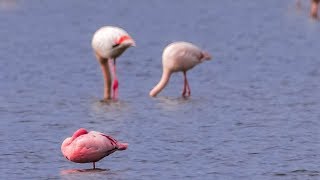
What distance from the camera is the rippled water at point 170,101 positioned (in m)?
11.7

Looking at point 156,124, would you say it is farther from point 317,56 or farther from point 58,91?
point 317,56

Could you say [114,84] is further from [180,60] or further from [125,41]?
[180,60]

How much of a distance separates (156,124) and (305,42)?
9.99 meters

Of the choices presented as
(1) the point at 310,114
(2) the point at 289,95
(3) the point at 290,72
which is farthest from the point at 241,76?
(1) the point at 310,114

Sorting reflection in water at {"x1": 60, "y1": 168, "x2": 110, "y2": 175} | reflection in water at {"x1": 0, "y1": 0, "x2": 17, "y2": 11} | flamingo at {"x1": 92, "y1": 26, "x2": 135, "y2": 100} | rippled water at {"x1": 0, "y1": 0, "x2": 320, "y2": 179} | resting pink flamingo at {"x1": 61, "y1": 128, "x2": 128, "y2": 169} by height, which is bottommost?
reflection in water at {"x1": 60, "y1": 168, "x2": 110, "y2": 175}

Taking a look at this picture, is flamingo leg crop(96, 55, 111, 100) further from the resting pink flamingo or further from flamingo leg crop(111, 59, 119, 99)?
the resting pink flamingo

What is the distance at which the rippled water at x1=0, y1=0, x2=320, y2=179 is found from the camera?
1173 centimetres

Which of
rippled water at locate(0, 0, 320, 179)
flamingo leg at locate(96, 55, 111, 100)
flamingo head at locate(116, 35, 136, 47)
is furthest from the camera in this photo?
flamingo leg at locate(96, 55, 111, 100)

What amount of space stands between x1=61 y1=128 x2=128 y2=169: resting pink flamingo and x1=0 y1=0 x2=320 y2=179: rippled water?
0.48 feet

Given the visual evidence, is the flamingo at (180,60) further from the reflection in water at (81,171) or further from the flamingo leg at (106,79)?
the reflection in water at (81,171)

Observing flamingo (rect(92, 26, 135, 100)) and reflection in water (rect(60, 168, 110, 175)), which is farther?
flamingo (rect(92, 26, 135, 100))

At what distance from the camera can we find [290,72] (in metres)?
19.1

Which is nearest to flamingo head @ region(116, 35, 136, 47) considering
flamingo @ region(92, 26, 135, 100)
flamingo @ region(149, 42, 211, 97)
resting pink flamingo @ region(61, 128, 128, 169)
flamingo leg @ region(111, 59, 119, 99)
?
flamingo @ region(92, 26, 135, 100)

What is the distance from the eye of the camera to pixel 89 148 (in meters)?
11.2
